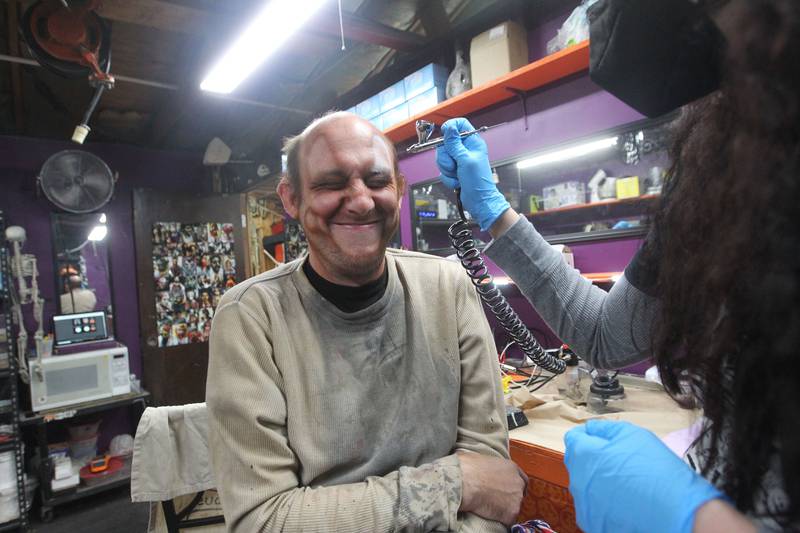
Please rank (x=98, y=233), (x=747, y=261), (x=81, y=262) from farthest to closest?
(x=98, y=233) < (x=81, y=262) < (x=747, y=261)

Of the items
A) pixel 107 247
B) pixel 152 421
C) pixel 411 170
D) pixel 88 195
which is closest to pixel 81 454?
pixel 107 247

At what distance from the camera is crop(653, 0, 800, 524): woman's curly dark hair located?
0.48m

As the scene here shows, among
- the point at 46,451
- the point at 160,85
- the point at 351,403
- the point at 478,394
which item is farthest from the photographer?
the point at 160,85

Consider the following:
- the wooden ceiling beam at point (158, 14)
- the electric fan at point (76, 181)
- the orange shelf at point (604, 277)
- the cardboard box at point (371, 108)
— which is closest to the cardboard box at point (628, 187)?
the orange shelf at point (604, 277)

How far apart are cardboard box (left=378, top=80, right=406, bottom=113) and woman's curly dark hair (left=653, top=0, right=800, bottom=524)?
2942mm

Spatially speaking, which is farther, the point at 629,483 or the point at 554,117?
the point at 554,117

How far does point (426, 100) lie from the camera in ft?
10.7

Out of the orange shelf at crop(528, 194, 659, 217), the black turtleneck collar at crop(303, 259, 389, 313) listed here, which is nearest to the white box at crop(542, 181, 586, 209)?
the orange shelf at crop(528, 194, 659, 217)

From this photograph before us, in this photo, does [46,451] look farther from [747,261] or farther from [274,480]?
[747,261]

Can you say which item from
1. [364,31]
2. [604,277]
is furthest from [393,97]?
[604,277]

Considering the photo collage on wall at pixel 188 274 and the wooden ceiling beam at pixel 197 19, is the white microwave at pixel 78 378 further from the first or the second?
the wooden ceiling beam at pixel 197 19

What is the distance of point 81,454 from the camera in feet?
13.4

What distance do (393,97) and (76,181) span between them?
332 centimetres

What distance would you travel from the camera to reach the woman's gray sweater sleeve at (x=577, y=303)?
104 centimetres
